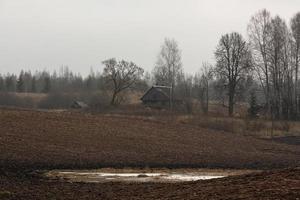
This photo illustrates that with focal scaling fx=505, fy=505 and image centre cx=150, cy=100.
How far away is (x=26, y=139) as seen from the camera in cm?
3091

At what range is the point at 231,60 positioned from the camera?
74688 millimetres

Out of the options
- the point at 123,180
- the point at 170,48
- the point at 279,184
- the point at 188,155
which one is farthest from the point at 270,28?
the point at 279,184

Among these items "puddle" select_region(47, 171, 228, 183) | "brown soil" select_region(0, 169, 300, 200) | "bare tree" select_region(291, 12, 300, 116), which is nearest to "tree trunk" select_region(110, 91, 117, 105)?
"bare tree" select_region(291, 12, 300, 116)

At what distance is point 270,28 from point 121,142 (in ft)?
127

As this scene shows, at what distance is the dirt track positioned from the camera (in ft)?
91.8

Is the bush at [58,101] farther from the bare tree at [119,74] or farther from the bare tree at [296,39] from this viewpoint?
the bare tree at [296,39]

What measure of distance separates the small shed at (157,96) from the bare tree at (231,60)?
1086cm

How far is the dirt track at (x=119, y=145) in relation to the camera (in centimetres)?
2798

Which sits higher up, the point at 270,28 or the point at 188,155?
the point at 270,28

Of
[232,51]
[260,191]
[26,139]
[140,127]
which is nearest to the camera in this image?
[260,191]

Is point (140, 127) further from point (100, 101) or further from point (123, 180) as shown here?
point (100, 101)

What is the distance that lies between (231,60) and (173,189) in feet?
197

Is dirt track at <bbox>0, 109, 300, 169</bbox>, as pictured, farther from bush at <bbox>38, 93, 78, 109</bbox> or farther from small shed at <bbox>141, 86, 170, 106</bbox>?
bush at <bbox>38, 93, 78, 109</bbox>

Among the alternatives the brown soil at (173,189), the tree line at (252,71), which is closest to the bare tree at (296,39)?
the tree line at (252,71)
